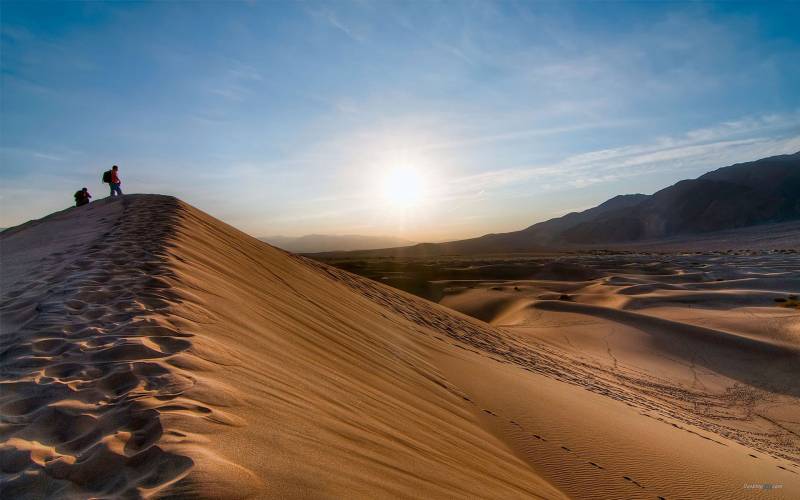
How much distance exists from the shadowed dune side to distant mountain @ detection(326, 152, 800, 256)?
85.8m

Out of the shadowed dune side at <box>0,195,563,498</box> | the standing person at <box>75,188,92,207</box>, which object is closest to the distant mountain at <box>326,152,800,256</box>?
the standing person at <box>75,188,92,207</box>

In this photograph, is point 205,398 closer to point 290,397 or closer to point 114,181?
point 290,397

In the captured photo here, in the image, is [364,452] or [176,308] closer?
[364,452]

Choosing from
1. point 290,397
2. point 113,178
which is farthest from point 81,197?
point 290,397

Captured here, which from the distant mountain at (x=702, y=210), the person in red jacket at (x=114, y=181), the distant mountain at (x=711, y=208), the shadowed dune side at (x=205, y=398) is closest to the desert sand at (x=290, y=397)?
the shadowed dune side at (x=205, y=398)

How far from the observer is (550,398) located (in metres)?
6.11

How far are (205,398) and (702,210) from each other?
112 m

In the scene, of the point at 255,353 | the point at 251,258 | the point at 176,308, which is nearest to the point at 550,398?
the point at 255,353

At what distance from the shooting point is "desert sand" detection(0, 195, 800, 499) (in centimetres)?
197

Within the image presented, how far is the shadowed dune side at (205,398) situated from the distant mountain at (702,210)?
85.8 meters

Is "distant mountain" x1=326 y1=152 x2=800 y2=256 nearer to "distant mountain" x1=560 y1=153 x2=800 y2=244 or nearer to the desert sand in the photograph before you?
"distant mountain" x1=560 y1=153 x2=800 y2=244

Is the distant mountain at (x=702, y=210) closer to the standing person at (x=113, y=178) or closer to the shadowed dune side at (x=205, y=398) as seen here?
the standing person at (x=113, y=178)

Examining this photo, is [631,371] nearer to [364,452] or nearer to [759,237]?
[364,452]

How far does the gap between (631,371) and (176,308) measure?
1089 cm
